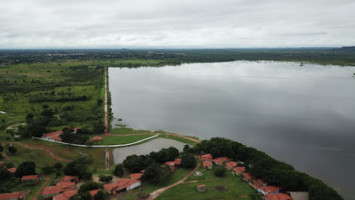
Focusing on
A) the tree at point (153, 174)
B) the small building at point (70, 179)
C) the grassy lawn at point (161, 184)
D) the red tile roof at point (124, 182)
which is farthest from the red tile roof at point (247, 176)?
the small building at point (70, 179)

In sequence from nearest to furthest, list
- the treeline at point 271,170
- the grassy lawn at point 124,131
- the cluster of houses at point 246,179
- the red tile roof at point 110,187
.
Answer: the treeline at point 271,170 < the cluster of houses at point 246,179 < the red tile roof at point 110,187 < the grassy lawn at point 124,131

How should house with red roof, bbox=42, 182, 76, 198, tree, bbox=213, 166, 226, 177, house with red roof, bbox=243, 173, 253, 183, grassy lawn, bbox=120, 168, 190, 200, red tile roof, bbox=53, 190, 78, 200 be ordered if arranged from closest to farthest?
1. red tile roof, bbox=53, 190, 78, 200
2. house with red roof, bbox=42, 182, 76, 198
3. grassy lawn, bbox=120, 168, 190, 200
4. house with red roof, bbox=243, 173, 253, 183
5. tree, bbox=213, 166, 226, 177

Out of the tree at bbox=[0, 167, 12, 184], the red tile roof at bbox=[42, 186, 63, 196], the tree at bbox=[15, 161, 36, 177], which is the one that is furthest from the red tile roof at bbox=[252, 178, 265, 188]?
the tree at bbox=[0, 167, 12, 184]

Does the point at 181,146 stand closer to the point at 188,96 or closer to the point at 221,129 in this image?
the point at 221,129

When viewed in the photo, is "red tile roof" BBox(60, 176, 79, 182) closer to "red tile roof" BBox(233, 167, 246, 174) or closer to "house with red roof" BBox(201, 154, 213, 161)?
"house with red roof" BBox(201, 154, 213, 161)

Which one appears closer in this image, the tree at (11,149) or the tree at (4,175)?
the tree at (4,175)

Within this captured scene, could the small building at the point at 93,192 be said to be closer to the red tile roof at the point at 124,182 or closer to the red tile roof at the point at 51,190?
the red tile roof at the point at 124,182

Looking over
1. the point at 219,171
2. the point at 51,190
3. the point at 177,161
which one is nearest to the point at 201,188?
the point at 219,171
